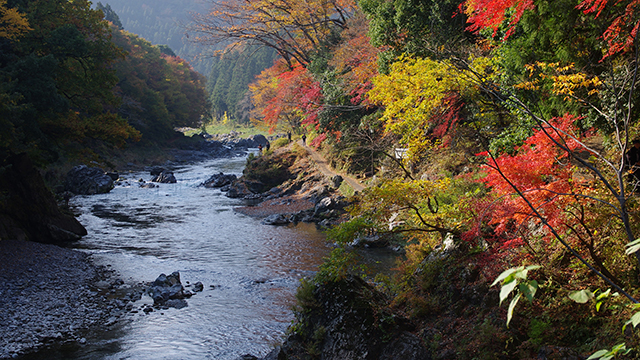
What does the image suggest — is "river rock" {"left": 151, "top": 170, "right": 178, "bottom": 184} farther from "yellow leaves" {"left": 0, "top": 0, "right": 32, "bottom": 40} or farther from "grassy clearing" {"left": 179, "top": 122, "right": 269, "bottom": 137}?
"grassy clearing" {"left": 179, "top": 122, "right": 269, "bottom": 137}

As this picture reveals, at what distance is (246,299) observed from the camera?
9.66 metres

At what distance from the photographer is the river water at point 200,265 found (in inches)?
298

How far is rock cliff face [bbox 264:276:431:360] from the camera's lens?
582 cm

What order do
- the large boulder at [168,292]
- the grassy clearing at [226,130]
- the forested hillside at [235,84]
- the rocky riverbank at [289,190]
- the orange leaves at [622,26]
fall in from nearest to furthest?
the orange leaves at [622,26], the large boulder at [168,292], the rocky riverbank at [289,190], the grassy clearing at [226,130], the forested hillside at [235,84]

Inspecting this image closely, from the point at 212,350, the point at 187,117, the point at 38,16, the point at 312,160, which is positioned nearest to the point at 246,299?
the point at 212,350

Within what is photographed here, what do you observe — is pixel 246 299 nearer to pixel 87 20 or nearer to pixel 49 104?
pixel 49 104

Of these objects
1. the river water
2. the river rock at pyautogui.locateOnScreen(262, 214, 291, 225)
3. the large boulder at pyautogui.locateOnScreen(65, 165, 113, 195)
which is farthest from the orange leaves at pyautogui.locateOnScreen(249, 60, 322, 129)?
the large boulder at pyautogui.locateOnScreen(65, 165, 113, 195)

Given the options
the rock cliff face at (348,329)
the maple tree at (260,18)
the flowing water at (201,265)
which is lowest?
the flowing water at (201,265)

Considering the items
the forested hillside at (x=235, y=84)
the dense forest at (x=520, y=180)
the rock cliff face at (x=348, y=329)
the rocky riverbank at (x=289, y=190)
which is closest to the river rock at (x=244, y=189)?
the rocky riverbank at (x=289, y=190)

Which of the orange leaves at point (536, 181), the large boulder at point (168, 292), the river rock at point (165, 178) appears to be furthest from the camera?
the river rock at point (165, 178)

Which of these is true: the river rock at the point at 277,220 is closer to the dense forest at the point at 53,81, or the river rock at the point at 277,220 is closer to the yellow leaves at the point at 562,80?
the dense forest at the point at 53,81

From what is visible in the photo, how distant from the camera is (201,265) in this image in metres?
12.2

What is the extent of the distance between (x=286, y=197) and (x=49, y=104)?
13103 mm

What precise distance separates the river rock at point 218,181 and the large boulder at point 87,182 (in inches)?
253
